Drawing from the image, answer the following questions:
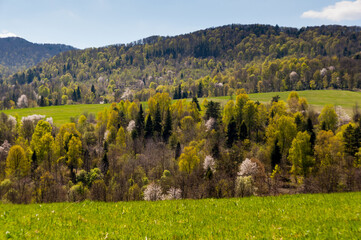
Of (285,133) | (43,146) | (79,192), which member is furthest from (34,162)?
(285,133)

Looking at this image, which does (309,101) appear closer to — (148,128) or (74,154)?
(148,128)

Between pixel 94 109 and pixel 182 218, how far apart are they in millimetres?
152907

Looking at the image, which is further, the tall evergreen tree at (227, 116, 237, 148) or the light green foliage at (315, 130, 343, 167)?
the tall evergreen tree at (227, 116, 237, 148)

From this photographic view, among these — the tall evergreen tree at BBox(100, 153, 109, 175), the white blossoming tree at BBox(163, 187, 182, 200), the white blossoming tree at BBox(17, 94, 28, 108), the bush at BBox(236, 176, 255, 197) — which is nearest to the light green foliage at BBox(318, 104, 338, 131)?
the bush at BBox(236, 176, 255, 197)

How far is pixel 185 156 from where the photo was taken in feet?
241

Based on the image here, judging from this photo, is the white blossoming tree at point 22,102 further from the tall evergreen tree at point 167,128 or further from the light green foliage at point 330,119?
the light green foliage at point 330,119

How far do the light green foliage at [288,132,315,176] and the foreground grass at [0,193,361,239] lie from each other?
183 feet

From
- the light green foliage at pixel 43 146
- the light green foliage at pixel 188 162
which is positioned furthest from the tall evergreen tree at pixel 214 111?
the light green foliage at pixel 43 146

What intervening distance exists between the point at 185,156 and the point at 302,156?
33302 millimetres

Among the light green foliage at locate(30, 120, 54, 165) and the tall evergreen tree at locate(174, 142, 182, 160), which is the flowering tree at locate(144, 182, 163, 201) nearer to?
the tall evergreen tree at locate(174, 142, 182, 160)

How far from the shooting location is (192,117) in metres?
117

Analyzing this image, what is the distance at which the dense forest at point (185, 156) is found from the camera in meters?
58.7

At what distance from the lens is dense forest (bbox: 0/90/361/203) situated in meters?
58.7

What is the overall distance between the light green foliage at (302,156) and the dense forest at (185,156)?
254 mm
